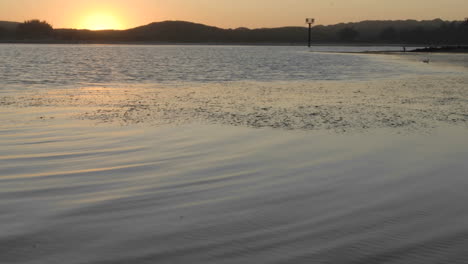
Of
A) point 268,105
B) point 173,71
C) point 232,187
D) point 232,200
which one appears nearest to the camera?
point 232,200

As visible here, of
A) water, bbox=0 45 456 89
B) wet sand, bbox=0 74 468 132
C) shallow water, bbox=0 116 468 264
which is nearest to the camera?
shallow water, bbox=0 116 468 264

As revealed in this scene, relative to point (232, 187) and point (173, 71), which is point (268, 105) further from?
point (173, 71)

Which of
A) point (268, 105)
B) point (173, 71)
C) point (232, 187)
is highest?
point (232, 187)

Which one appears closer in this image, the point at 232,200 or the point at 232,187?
the point at 232,200

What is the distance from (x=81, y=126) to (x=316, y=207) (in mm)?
8170

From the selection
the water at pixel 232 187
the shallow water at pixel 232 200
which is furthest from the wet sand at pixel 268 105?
the shallow water at pixel 232 200

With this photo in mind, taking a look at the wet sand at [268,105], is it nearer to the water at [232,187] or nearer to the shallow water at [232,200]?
the water at [232,187]

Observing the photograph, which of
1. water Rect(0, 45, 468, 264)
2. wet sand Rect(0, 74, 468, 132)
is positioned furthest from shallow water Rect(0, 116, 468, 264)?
wet sand Rect(0, 74, 468, 132)

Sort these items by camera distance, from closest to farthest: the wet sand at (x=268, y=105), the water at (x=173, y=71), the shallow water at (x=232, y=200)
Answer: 1. the shallow water at (x=232, y=200)
2. the wet sand at (x=268, y=105)
3. the water at (x=173, y=71)

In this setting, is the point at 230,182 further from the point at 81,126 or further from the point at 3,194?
the point at 81,126

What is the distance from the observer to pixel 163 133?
38.1 ft

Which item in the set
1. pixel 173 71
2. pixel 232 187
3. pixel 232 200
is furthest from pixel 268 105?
pixel 173 71

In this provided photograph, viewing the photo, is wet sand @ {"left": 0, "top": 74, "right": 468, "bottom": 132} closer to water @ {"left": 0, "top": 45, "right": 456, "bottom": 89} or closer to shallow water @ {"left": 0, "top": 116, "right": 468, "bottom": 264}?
shallow water @ {"left": 0, "top": 116, "right": 468, "bottom": 264}

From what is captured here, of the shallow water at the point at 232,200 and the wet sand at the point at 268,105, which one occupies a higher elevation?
the shallow water at the point at 232,200
